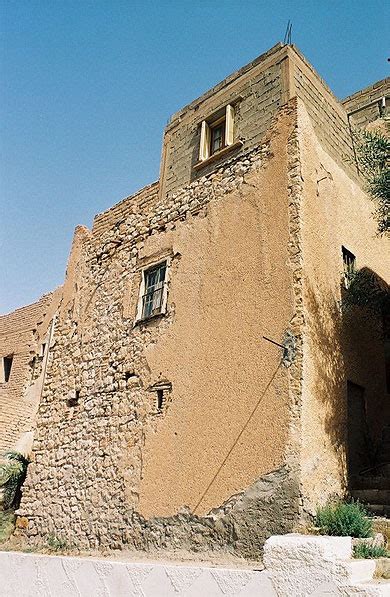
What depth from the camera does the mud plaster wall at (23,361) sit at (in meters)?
17.3

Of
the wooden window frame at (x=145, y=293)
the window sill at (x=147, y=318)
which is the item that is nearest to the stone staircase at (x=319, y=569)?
the window sill at (x=147, y=318)

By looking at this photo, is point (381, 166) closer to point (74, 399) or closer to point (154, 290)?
point (154, 290)

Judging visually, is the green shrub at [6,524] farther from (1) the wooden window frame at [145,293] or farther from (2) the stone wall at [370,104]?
(2) the stone wall at [370,104]

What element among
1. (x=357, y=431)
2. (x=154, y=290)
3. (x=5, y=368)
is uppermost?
(x=5, y=368)

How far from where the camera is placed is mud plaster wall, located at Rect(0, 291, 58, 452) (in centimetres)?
1728

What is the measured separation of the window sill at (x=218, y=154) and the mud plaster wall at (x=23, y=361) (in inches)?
401

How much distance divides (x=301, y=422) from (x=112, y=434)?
4042 millimetres

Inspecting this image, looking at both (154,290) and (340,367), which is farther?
(154,290)

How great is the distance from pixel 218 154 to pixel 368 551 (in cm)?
699

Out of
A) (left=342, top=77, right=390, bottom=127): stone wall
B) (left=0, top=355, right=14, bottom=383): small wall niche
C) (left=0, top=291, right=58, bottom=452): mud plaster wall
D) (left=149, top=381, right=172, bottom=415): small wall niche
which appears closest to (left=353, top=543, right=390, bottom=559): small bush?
(left=149, top=381, right=172, bottom=415): small wall niche

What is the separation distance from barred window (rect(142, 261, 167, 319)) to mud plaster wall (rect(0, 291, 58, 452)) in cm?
839

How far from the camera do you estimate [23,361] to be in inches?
758

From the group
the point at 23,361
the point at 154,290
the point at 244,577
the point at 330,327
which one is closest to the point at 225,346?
the point at 330,327

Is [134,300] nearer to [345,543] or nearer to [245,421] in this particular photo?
[245,421]
